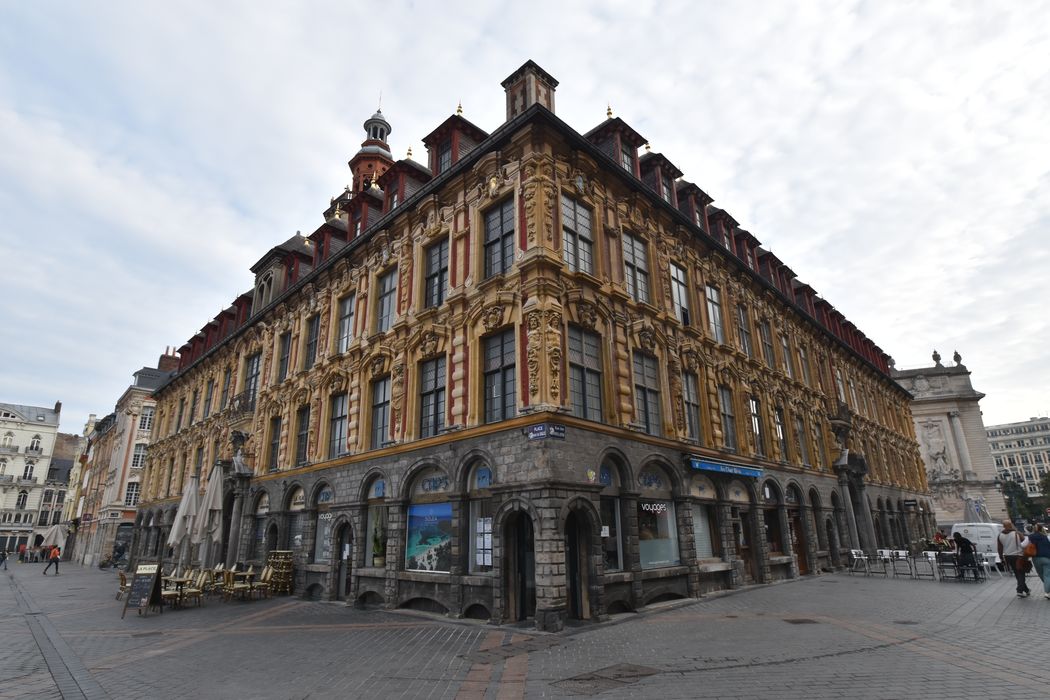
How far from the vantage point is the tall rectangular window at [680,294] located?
20.1 meters

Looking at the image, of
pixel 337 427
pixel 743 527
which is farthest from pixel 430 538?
pixel 743 527

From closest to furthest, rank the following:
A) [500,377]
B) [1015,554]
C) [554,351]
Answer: [554,351]
[500,377]
[1015,554]

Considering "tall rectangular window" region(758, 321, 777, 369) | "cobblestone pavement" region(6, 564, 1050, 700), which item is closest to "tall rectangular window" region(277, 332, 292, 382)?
"cobblestone pavement" region(6, 564, 1050, 700)

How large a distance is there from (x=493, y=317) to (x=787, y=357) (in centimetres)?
1885

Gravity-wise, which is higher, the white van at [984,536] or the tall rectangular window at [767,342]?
the tall rectangular window at [767,342]

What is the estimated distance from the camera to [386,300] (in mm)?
20516

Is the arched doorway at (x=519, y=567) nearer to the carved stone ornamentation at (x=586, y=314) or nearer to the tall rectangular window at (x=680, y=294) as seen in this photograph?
the carved stone ornamentation at (x=586, y=314)

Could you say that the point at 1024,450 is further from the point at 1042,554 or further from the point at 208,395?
the point at 208,395

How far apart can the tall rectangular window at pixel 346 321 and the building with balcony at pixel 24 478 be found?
85350 mm

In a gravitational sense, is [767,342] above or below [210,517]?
above

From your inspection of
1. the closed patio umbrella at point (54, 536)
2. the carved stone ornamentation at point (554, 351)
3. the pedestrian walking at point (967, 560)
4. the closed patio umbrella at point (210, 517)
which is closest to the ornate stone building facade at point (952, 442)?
the pedestrian walking at point (967, 560)

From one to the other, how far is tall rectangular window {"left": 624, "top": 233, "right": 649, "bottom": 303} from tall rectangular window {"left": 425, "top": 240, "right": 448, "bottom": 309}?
232 inches

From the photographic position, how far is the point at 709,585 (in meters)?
17.3

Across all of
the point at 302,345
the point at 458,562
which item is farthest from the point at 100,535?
the point at 458,562
